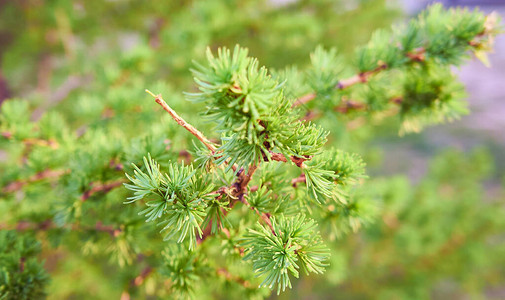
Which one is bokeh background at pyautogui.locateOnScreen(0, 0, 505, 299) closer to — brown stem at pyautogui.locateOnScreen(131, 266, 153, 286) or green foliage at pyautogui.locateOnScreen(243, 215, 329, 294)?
brown stem at pyautogui.locateOnScreen(131, 266, 153, 286)

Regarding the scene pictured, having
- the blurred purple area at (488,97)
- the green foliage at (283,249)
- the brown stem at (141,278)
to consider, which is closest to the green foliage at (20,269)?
the brown stem at (141,278)

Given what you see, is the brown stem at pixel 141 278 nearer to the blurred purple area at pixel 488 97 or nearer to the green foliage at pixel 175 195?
the green foliage at pixel 175 195

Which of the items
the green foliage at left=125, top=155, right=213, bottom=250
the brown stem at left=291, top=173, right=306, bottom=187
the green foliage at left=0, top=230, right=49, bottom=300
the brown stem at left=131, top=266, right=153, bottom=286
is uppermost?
the brown stem at left=291, top=173, right=306, bottom=187

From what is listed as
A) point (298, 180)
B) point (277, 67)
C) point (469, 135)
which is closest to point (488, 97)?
point (469, 135)

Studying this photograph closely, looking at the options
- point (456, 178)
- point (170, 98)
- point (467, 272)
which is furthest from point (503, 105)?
point (170, 98)

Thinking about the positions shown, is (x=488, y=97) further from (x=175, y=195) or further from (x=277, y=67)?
(x=175, y=195)

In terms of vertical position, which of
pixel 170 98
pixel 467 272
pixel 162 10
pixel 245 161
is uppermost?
pixel 162 10

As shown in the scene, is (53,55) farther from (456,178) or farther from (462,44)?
(456,178)

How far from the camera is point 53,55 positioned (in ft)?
9.43

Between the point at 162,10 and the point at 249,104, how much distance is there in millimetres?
2316

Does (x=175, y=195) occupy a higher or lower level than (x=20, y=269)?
higher

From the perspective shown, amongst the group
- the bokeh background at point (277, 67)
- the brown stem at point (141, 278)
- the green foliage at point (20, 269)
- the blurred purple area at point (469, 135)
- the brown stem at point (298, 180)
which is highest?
the blurred purple area at point (469, 135)

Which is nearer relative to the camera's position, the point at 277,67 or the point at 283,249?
the point at 283,249

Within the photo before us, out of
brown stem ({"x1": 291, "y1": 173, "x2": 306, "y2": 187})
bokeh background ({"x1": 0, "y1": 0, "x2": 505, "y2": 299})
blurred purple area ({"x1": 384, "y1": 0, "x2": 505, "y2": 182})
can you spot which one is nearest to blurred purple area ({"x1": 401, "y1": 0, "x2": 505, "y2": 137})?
blurred purple area ({"x1": 384, "y1": 0, "x2": 505, "y2": 182})
